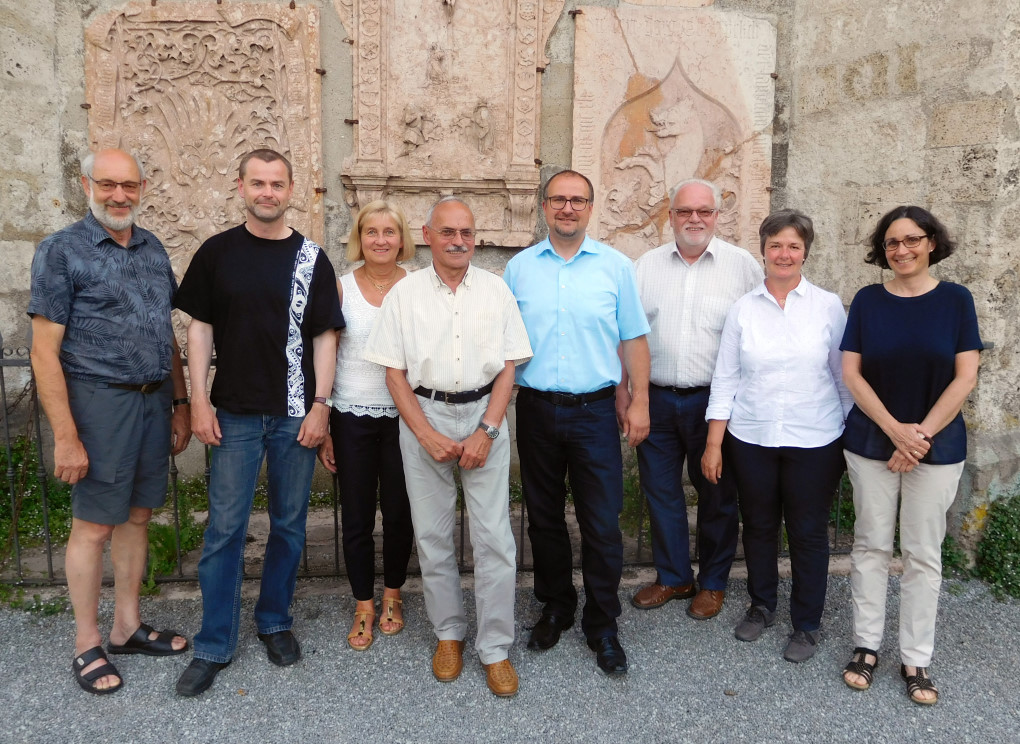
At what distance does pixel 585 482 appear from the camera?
2.87m

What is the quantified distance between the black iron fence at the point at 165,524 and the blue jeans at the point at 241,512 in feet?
1.83

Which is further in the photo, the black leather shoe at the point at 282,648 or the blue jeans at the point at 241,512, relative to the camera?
the black leather shoe at the point at 282,648

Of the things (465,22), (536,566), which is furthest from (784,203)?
(536,566)

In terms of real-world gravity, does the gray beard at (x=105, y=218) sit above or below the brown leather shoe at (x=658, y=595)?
above

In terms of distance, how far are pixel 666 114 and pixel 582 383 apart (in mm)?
3056

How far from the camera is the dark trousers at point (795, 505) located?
2838 millimetres

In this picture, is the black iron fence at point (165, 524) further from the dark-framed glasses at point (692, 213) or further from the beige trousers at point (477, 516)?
the dark-framed glasses at point (692, 213)

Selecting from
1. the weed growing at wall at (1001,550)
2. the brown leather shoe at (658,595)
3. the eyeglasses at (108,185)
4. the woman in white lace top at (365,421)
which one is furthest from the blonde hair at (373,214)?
the weed growing at wall at (1001,550)

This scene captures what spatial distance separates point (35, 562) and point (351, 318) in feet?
8.31

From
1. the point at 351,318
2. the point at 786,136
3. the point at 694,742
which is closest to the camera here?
the point at 694,742

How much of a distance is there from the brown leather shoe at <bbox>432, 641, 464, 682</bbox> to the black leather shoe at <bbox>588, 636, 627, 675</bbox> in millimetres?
545

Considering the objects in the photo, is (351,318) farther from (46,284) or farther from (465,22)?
(465,22)

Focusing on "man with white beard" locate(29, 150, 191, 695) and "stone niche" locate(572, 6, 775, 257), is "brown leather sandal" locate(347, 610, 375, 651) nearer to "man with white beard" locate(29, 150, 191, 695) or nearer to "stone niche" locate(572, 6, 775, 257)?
"man with white beard" locate(29, 150, 191, 695)

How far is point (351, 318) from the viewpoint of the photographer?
284 cm
